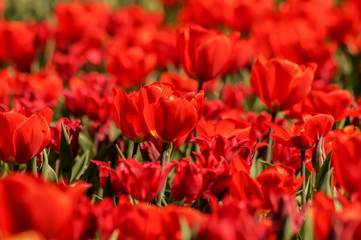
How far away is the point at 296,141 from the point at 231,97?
1000mm

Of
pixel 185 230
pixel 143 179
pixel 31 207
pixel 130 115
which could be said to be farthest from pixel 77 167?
pixel 31 207

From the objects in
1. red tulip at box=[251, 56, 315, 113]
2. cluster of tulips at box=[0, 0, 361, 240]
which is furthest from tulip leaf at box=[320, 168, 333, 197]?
red tulip at box=[251, 56, 315, 113]

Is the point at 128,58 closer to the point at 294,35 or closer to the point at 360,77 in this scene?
the point at 294,35

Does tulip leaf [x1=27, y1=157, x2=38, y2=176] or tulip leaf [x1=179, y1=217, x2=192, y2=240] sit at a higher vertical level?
tulip leaf [x1=179, y1=217, x2=192, y2=240]

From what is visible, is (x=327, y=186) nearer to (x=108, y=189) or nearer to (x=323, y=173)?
(x=323, y=173)

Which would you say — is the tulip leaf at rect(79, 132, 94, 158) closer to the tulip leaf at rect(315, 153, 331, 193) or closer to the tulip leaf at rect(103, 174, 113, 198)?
the tulip leaf at rect(103, 174, 113, 198)

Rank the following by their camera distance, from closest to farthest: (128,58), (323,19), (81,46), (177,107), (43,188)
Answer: (43,188) → (177,107) → (128,58) → (81,46) → (323,19)

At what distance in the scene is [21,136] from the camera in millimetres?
1416

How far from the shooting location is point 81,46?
347cm

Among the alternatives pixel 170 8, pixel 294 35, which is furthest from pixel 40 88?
pixel 170 8

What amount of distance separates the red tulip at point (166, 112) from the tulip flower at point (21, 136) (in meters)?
0.26

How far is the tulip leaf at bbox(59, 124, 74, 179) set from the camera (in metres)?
1.63

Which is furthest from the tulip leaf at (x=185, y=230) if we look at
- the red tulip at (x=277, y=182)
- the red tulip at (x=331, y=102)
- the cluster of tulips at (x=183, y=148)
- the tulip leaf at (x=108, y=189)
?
the red tulip at (x=331, y=102)

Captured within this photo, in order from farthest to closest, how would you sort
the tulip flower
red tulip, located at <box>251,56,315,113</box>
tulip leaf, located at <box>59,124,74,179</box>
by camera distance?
red tulip, located at <box>251,56,315,113</box>, tulip leaf, located at <box>59,124,74,179</box>, the tulip flower
